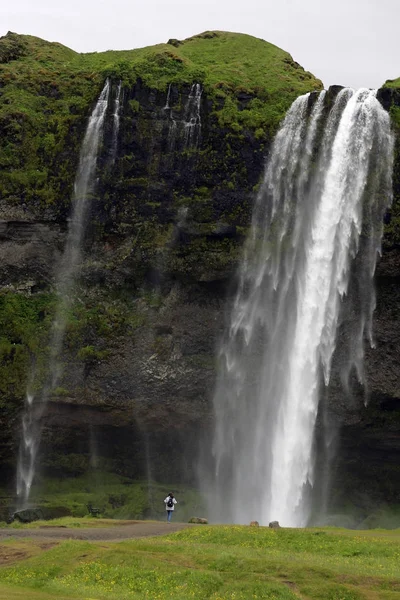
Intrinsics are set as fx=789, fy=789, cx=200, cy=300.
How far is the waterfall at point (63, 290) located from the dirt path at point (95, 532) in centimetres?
1416

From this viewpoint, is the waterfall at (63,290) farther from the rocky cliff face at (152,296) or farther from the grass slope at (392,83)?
the grass slope at (392,83)

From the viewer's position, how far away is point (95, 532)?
36.7 m

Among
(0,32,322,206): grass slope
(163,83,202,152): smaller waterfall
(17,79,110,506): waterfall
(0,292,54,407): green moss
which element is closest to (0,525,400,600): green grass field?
(17,79,110,506): waterfall

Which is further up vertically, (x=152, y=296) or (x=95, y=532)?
(x=152, y=296)

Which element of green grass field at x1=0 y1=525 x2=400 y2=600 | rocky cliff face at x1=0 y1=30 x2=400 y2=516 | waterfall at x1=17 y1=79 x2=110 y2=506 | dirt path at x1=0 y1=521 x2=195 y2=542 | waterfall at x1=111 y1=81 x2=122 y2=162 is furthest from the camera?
waterfall at x1=111 y1=81 x2=122 y2=162

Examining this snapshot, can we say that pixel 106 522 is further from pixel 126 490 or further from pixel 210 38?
pixel 210 38

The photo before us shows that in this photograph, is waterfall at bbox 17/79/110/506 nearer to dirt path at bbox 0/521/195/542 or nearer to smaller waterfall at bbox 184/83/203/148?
smaller waterfall at bbox 184/83/203/148

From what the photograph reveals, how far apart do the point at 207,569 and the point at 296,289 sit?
29233 mm

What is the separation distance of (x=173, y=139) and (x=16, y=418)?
22337mm

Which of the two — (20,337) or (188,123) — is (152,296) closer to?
(20,337)

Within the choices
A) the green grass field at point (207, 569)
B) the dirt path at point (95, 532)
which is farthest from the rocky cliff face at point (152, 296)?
the green grass field at point (207, 569)

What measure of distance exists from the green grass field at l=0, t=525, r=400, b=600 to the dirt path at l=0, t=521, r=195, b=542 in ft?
9.62

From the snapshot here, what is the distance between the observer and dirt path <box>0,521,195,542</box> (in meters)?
35.0

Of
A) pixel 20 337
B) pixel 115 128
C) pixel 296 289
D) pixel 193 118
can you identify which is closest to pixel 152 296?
pixel 20 337
